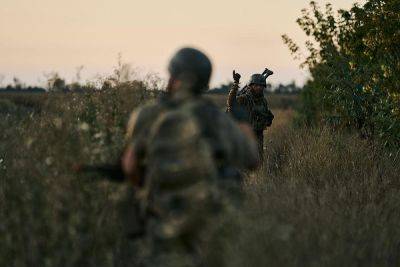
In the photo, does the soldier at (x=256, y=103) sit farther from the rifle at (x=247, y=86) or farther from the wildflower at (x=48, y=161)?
the wildflower at (x=48, y=161)

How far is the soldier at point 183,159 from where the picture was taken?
149 inches

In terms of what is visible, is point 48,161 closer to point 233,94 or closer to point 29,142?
point 29,142

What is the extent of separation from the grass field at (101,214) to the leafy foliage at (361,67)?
13.1 feet

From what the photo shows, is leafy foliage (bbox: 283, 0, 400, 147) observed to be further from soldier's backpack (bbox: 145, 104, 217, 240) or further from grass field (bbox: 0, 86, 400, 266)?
soldier's backpack (bbox: 145, 104, 217, 240)

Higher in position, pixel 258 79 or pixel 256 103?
pixel 258 79

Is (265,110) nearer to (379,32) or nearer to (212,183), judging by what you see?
(379,32)

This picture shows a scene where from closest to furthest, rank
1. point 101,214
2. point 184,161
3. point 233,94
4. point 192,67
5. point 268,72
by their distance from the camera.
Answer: point 184,161 < point 192,67 < point 101,214 < point 233,94 < point 268,72

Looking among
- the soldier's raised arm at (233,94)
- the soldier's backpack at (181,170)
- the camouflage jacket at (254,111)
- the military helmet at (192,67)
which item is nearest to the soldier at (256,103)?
the camouflage jacket at (254,111)

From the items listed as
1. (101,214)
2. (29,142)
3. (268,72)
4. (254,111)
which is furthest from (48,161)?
(268,72)

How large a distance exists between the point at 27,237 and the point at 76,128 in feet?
2.98

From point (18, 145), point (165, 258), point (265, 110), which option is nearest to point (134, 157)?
point (165, 258)

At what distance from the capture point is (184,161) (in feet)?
12.4

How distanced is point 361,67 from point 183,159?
29.5 feet

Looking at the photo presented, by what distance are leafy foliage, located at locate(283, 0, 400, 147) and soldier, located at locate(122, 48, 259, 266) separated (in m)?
6.48
